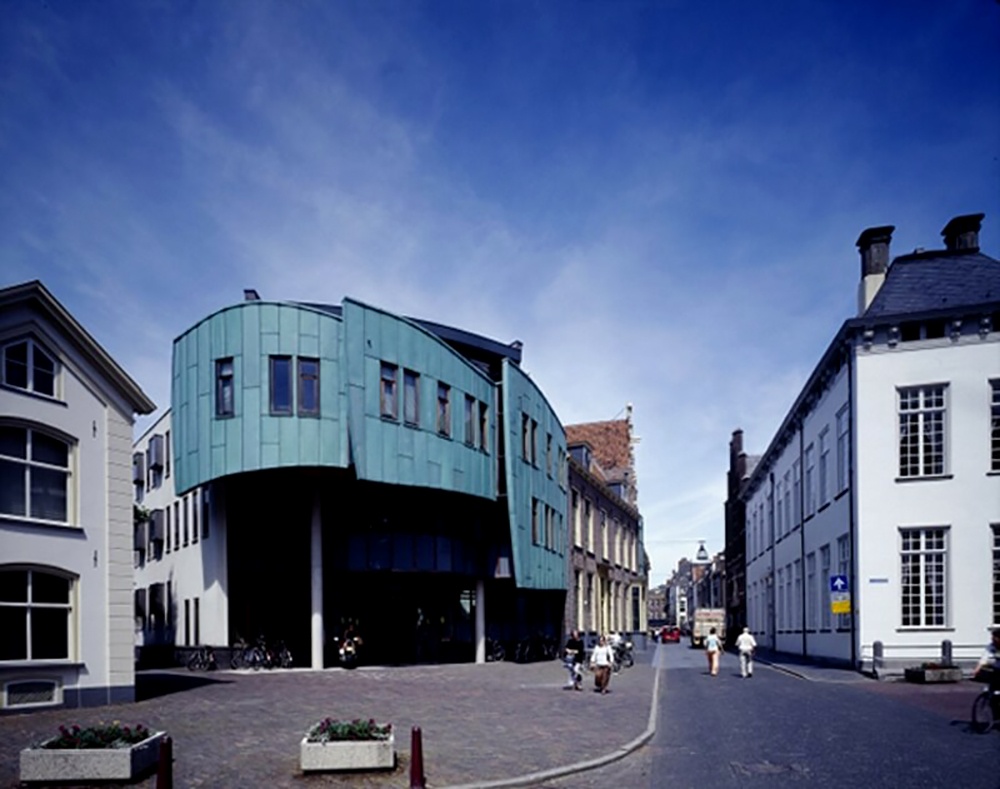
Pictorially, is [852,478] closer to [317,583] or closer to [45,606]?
[317,583]

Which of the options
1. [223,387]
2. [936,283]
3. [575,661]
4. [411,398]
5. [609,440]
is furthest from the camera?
[609,440]

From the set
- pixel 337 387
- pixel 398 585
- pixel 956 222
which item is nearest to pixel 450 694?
pixel 337 387

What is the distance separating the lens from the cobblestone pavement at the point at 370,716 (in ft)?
36.4

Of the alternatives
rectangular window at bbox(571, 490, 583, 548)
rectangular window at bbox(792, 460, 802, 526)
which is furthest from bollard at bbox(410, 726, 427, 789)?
rectangular window at bbox(571, 490, 583, 548)

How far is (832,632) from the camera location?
32.1m

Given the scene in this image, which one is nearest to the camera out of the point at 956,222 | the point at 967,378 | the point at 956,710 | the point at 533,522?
the point at 956,710

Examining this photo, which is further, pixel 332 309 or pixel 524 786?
pixel 332 309

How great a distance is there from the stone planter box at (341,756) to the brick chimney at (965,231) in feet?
90.9

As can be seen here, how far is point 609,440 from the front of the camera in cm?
7175

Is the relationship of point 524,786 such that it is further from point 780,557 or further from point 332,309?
point 780,557

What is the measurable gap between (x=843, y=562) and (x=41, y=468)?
24151mm

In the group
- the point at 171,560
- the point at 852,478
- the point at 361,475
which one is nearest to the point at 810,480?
the point at 852,478

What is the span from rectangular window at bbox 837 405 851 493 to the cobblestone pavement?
9.57m

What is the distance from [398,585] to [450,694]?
13460 millimetres
